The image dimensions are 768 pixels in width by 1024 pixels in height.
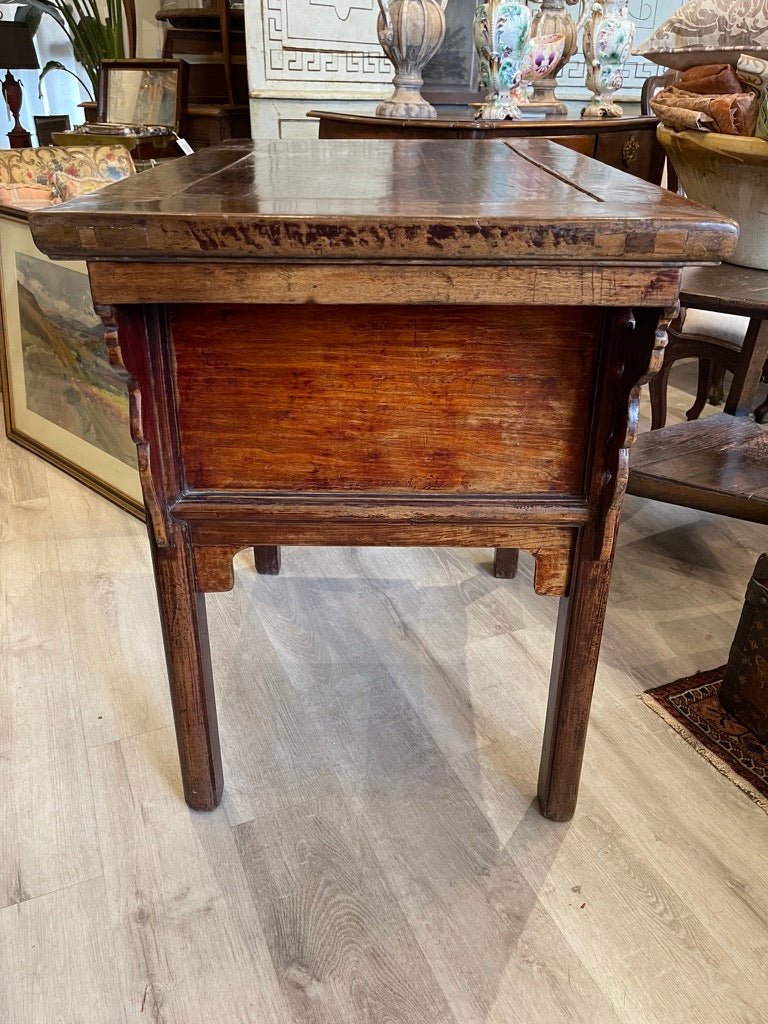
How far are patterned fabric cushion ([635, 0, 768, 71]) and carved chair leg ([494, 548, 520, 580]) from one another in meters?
1.10

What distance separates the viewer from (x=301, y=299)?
2.28 feet

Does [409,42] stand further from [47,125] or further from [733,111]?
[47,125]

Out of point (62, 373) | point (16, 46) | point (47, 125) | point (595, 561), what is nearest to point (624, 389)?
point (595, 561)

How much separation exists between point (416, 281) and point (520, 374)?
0.19m

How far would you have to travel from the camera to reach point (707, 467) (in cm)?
159

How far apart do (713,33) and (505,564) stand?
1162mm

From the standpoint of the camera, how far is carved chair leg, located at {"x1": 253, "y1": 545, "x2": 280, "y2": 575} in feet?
5.57

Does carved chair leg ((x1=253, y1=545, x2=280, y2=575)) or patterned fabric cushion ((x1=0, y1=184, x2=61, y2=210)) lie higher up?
patterned fabric cushion ((x1=0, y1=184, x2=61, y2=210))

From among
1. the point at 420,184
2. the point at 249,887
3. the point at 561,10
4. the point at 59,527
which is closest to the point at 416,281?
the point at 420,184

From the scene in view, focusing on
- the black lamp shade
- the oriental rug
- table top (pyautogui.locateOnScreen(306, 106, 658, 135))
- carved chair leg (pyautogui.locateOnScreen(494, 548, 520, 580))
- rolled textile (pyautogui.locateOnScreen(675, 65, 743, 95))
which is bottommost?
the oriental rug

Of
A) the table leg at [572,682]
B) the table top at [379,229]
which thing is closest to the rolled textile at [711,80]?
the table top at [379,229]

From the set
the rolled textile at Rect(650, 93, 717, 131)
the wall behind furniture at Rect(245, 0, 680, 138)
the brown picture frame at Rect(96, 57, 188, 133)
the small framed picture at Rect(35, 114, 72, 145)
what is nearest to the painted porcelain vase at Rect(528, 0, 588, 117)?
the wall behind furniture at Rect(245, 0, 680, 138)

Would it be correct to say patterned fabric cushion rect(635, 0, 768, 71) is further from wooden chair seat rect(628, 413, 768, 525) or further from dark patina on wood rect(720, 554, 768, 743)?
dark patina on wood rect(720, 554, 768, 743)

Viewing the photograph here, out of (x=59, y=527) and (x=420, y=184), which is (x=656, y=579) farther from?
(x=59, y=527)
